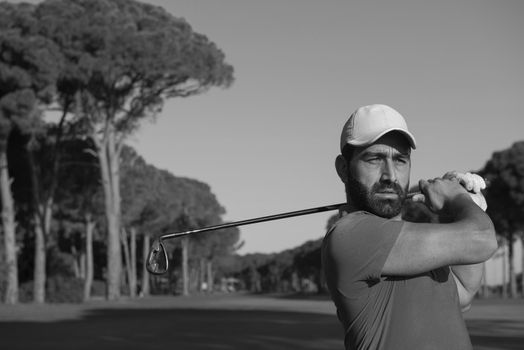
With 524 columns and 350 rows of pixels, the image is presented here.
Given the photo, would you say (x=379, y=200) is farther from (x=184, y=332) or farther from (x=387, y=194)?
(x=184, y=332)

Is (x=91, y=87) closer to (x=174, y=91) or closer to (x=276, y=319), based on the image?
(x=174, y=91)

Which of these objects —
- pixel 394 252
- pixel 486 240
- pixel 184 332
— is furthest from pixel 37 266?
pixel 486 240

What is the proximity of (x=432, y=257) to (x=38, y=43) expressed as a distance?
32268 millimetres

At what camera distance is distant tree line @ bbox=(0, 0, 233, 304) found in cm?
3288

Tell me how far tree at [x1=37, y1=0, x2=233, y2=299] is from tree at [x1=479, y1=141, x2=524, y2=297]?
20.2 m

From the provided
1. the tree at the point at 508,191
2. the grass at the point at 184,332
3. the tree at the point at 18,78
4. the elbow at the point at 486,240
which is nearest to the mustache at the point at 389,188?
the elbow at the point at 486,240

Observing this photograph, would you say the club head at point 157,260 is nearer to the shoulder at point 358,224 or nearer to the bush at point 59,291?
the shoulder at point 358,224

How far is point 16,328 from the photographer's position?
67.2ft

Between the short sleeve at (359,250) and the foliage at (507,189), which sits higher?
the foliage at (507,189)

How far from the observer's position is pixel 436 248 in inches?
82.1

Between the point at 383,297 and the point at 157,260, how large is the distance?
4.06 feet

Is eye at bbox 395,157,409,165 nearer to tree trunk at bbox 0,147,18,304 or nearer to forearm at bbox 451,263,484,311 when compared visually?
forearm at bbox 451,263,484,311

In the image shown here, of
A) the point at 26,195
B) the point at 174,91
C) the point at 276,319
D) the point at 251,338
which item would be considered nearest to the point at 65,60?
the point at 174,91

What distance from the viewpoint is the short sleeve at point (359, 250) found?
211 cm
